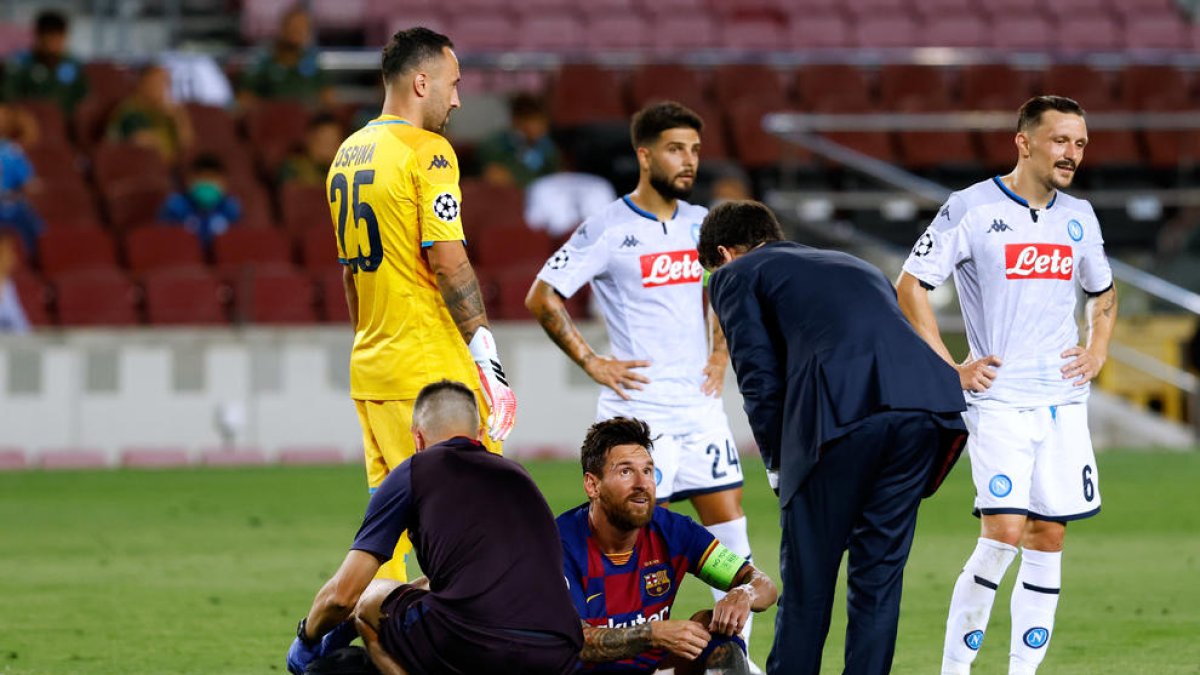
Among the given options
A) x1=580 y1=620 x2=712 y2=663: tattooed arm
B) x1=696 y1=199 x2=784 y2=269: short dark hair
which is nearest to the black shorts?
x1=580 y1=620 x2=712 y2=663: tattooed arm

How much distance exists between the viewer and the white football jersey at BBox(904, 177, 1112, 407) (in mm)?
7617

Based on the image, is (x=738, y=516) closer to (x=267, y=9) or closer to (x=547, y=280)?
(x=547, y=280)

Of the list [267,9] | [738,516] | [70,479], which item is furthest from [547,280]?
[267,9]

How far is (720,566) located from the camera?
6.95 m

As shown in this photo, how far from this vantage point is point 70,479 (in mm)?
16219

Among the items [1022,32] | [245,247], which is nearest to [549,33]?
[1022,32]

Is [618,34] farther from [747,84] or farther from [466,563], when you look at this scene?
[466,563]

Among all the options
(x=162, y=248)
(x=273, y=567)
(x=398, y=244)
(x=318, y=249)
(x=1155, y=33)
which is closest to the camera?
(x=398, y=244)

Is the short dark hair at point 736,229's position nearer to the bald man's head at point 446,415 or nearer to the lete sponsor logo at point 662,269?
the bald man's head at point 446,415

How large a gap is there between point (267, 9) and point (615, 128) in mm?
6116

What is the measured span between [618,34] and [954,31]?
4.86 metres

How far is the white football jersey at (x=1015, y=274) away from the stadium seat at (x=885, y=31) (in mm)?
18496

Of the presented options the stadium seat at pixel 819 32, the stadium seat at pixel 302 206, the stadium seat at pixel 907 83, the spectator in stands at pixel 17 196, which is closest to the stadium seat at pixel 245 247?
the stadium seat at pixel 302 206

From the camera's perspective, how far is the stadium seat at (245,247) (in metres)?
18.0
